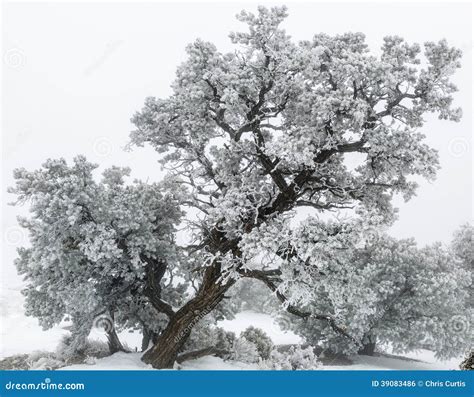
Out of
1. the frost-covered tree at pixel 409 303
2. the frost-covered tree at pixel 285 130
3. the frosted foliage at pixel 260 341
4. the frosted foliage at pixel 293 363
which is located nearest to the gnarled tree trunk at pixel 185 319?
the frost-covered tree at pixel 285 130

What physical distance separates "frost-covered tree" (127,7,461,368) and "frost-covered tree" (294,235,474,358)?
337 inches

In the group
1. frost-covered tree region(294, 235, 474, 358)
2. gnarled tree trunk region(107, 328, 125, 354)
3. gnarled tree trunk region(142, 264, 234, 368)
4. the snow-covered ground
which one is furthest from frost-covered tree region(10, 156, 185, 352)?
frost-covered tree region(294, 235, 474, 358)

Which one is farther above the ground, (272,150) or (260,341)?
(272,150)

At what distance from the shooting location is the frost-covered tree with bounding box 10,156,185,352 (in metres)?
15.6

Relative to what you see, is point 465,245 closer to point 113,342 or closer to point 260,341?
point 260,341

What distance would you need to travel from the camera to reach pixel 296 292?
15.4 meters

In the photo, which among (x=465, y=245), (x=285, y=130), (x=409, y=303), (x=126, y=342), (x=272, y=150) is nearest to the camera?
(x=272, y=150)

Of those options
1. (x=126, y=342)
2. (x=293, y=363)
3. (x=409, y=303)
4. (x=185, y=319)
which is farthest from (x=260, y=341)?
(x=409, y=303)

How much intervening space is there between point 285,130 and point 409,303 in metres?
13.2

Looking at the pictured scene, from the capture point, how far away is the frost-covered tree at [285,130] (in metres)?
14.8

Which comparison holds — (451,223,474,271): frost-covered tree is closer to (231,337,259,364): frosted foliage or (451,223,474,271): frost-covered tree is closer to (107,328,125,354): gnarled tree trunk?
(231,337,259,364): frosted foliage

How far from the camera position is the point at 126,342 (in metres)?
22.7

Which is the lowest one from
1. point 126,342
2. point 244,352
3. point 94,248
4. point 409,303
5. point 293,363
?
point 293,363
